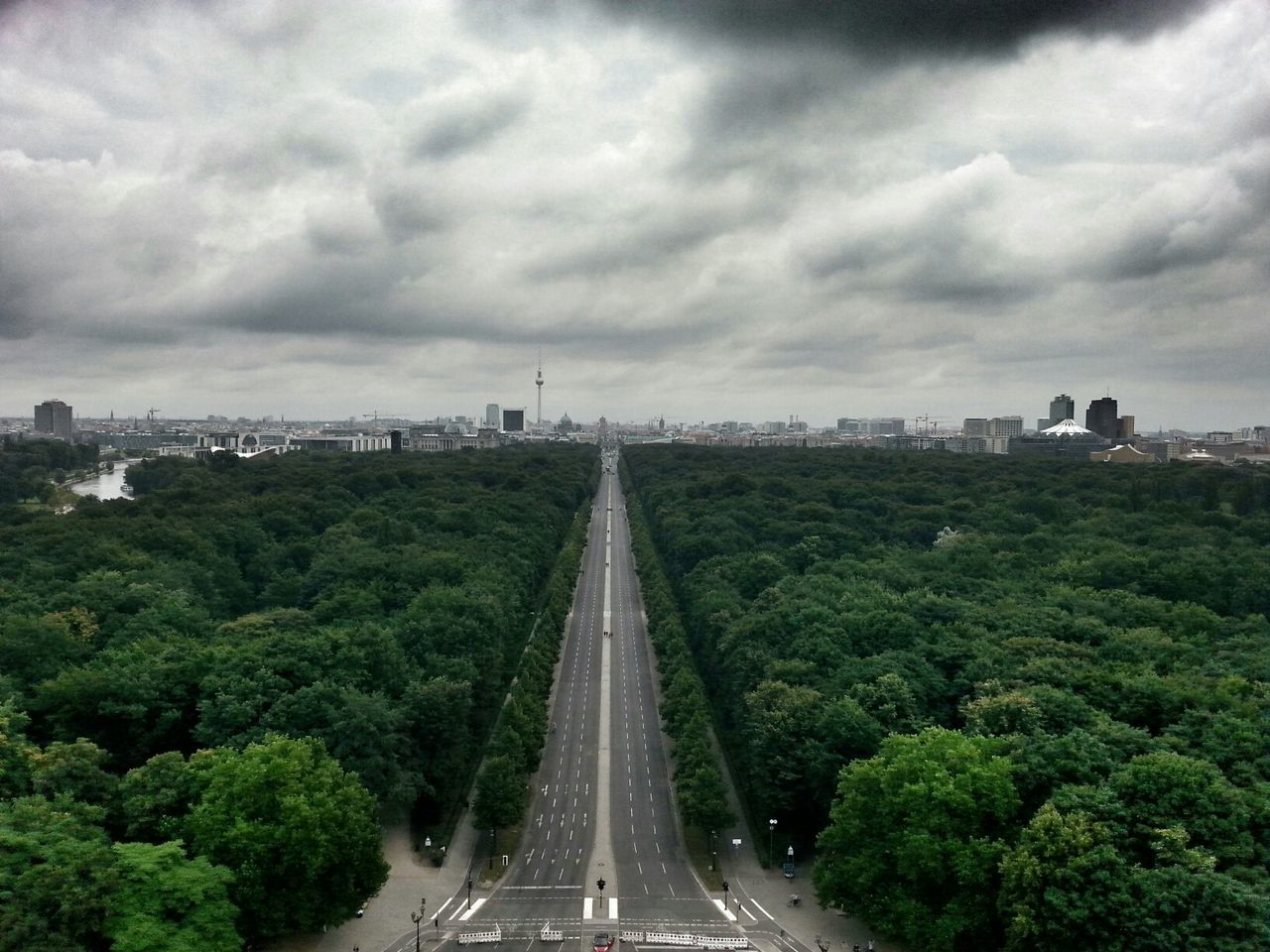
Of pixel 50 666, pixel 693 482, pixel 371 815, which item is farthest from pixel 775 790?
pixel 693 482

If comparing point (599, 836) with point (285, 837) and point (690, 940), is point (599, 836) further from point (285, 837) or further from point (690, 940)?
point (285, 837)

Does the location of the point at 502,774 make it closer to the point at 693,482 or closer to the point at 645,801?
the point at 645,801

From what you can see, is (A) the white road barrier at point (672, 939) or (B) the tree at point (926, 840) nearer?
(B) the tree at point (926, 840)

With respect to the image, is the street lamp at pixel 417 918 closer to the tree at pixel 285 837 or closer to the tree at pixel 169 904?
the tree at pixel 285 837

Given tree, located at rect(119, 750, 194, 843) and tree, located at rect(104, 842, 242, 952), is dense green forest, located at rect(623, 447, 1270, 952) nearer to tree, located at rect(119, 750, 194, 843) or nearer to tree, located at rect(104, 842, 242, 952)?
tree, located at rect(104, 842, 242, 952)

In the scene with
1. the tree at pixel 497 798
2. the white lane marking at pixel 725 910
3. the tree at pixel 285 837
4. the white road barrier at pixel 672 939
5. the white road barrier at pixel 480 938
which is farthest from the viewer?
the tree at pixel 497 798

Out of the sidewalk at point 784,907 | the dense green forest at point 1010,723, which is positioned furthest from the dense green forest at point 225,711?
the dense green forest at point 1010,723

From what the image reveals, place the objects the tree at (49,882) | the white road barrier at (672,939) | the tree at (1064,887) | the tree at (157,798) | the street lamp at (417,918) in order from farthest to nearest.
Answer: the street lamp at (417,918) → the white road barrier at (672,939) → the tree at (157,798) → the tree at (1064,887) → the tree at (49,882)
